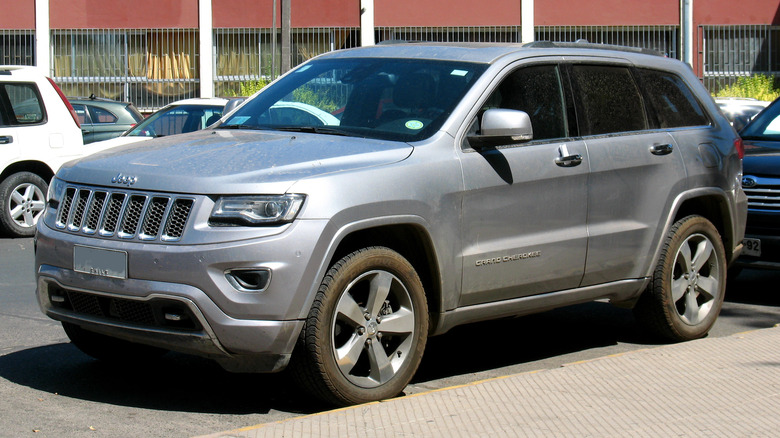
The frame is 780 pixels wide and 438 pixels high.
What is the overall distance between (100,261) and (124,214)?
0.24 meters

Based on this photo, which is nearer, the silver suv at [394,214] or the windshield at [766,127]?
the silver suv at [394,214]

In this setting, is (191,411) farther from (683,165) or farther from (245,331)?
(683,165)

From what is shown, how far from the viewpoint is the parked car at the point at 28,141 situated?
12211mm

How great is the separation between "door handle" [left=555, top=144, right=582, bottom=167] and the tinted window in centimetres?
25

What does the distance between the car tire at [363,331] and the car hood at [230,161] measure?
18.1 inches

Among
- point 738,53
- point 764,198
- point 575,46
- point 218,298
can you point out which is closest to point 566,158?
point 575,46

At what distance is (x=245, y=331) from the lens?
183 inches

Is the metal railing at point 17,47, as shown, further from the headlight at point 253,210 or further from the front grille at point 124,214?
the headlight at point 253,210

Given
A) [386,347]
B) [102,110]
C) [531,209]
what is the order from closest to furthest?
[386,347] → [531,209] → [102,110]

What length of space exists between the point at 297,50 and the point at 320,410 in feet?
88.7

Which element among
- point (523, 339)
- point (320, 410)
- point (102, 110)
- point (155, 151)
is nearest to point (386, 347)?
point (320, 410)

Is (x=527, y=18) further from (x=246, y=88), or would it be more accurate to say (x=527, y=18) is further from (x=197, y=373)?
(x=197, y=373)

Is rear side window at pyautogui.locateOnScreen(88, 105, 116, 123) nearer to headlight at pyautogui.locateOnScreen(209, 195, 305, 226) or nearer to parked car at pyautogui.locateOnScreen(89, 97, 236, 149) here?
parked car at pyautogui.locateOnScreen(89, 97, 236, 149)

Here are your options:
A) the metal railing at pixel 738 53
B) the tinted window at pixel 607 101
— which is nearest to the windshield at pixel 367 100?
the tinted window at pixel 607 101
